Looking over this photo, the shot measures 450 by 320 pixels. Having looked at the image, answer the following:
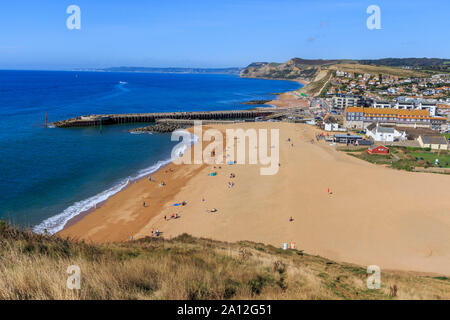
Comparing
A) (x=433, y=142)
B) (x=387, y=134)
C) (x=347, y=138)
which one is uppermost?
(x=387, y=134)

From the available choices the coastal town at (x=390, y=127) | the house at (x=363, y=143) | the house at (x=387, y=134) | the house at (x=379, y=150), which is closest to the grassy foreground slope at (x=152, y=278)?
the coastal town at (x=390, y=127)

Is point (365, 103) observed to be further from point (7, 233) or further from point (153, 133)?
point (7, 233)

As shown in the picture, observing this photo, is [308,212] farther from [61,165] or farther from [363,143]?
[363,143]

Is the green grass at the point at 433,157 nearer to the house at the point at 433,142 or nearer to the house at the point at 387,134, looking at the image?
the house at the point at 433,142

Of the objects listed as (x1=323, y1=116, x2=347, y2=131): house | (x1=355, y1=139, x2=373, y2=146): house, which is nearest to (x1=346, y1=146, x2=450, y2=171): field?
(x1=355, y1=139, x2=373, y2=146): house

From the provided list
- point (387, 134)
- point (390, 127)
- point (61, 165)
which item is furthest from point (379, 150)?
point (61, 165)

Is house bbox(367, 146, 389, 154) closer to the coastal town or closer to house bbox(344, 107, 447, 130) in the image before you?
the coastal town
